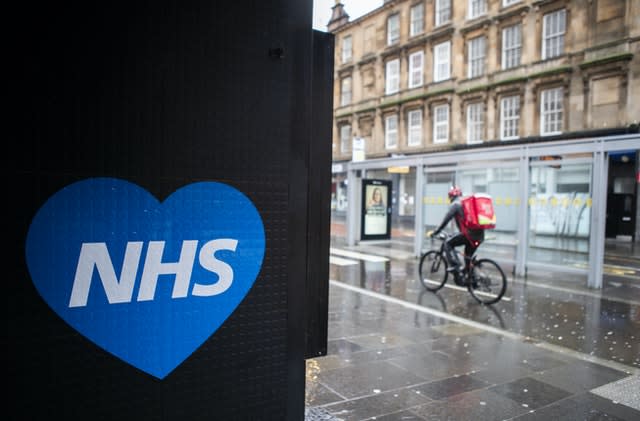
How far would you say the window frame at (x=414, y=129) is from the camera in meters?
30.0

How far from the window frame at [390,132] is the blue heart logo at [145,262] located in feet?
101

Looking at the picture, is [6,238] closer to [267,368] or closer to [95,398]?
[95,398]

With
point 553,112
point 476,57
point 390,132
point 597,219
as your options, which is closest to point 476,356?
point 597,219

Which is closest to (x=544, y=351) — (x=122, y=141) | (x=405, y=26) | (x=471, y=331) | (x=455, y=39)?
(x=471, y=331)

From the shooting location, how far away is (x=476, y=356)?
203 inches

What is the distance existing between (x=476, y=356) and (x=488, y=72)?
2365 cm

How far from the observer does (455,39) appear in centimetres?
2717

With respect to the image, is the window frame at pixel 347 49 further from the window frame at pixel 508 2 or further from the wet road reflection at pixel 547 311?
the wet road reflection at pixel 547 311

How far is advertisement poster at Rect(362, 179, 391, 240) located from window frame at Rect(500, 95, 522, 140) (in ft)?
36.4

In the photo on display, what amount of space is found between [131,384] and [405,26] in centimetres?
3231

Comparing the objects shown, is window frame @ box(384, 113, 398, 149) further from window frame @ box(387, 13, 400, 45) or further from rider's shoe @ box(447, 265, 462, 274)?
→ rider's shoe @ box(447, 265, 462, 274)

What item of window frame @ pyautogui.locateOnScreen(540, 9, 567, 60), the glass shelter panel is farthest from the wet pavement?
window frame @ pyautogui.locateOnScreen(540, 9, 567, 60)

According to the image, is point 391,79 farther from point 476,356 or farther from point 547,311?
point 476,356

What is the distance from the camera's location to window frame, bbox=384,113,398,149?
31995 mm
